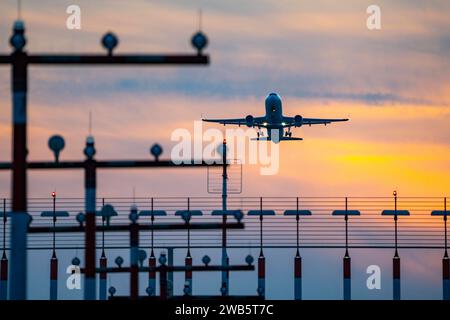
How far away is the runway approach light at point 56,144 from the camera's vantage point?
47.2 metres

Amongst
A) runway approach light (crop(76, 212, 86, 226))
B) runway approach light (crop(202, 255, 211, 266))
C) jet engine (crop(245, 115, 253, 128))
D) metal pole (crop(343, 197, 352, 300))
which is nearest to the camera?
runway approach light (crop(76, 212, 86, 226))

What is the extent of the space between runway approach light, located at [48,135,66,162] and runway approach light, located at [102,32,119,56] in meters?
5.74

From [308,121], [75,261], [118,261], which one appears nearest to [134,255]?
[118,261]

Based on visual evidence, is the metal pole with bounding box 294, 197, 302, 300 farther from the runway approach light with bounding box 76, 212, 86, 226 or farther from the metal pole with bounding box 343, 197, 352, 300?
the runway approach light with bounding box 76, 212, 86, 226

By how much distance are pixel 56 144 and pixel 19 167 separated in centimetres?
554

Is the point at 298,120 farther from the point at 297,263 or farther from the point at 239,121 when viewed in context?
the point at 297,263

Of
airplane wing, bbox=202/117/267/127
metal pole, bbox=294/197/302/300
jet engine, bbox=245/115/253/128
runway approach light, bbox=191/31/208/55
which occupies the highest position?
airplane wing, bbox=202/117/267/127

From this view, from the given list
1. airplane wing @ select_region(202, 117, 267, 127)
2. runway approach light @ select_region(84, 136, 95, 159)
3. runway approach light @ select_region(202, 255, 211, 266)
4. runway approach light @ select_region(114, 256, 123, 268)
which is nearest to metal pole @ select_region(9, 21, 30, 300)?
runway approach light @ select_region(84, 136, 95, 159)

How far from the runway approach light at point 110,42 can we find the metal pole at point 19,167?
2495 millimetres

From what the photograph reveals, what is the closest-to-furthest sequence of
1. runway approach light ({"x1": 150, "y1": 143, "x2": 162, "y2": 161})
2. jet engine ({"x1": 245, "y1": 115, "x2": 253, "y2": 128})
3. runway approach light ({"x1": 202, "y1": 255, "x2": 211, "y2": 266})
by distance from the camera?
runway approach light ({"x1": 150, "y1": 143, "x2": 162, "y2": 161}) < runway approach light ({"x1": 202, "y1": 255, "x2": 211, "y2": 266}) < jet engine ({"x1": 245, "y1": 115, "x2": 253, "y2": 128})

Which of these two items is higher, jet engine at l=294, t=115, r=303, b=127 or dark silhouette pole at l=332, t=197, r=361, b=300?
jet engine at l=294, t=115, r=303, b=127

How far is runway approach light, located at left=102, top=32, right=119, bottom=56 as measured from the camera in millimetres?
42156
